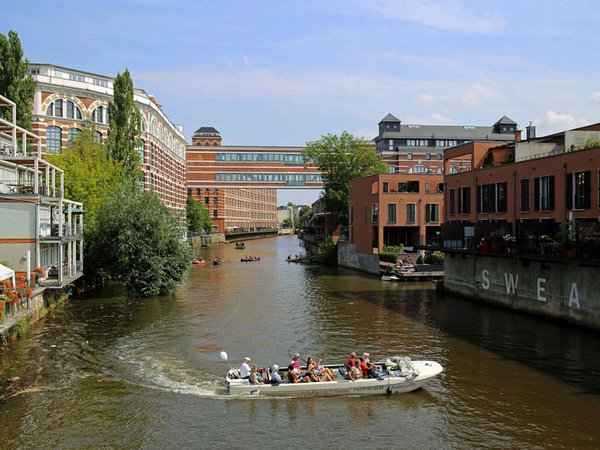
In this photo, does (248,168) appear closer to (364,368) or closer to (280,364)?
(280,364)

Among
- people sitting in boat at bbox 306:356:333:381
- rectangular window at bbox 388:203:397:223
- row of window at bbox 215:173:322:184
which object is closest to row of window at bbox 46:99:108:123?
rectangular window at bbox 388:203:397:223

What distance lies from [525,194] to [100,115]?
60.9 metres

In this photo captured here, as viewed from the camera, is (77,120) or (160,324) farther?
(77,120)

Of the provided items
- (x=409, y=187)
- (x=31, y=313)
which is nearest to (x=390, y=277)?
(x=409, y=187)

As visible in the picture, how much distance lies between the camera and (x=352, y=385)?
24.2 meters

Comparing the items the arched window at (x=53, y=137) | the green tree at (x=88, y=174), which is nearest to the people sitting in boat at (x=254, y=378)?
the green tree at (x=88, y=174)

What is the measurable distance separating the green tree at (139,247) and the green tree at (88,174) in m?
3.77

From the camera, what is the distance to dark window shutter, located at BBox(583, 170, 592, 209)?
38.1 metres

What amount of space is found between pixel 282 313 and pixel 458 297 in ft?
57.2

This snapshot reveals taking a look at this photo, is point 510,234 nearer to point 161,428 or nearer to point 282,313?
point 282,313

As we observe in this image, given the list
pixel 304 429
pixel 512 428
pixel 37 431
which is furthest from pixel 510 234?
pixel 37 431

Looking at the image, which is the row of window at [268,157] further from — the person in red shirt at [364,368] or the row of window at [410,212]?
the person in red shirt at [364,368]

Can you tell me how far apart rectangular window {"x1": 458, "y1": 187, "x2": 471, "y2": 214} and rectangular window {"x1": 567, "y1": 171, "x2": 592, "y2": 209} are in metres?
14.9

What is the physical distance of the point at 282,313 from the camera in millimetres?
43594
